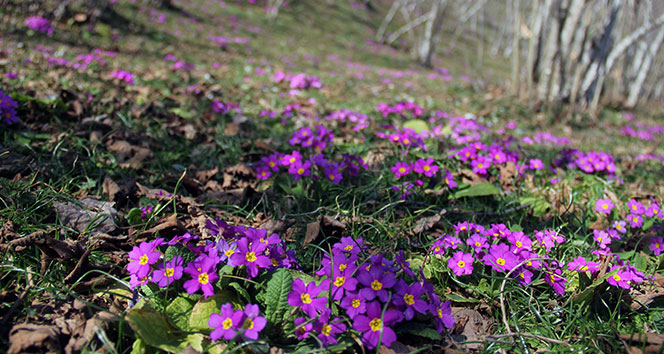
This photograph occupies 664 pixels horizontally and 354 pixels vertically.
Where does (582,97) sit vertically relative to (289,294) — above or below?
above

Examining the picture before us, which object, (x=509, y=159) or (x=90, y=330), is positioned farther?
(x=509, y=159)

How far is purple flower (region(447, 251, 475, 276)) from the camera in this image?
5.23 ft

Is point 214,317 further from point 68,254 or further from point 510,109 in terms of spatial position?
point 510,109

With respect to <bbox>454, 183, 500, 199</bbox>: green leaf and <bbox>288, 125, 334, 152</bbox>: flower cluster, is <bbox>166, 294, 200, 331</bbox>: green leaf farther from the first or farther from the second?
<bbox>454, 183, 500, 199</bbox>: green leaf

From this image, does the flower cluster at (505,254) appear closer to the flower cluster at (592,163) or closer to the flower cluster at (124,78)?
the flower cluster at (592,163)

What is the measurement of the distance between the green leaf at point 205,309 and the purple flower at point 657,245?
221 centimetres

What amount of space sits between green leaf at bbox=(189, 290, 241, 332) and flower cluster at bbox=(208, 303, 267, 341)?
0.10 metres

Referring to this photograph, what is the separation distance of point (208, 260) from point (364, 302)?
1.90 feet

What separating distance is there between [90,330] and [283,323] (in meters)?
0.63

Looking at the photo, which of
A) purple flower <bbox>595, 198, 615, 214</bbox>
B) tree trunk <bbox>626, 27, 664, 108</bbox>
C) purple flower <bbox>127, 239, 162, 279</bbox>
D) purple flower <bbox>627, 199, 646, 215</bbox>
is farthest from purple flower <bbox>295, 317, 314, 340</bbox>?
tree trunk <bbox>626, 27, 664, 108</bbox>

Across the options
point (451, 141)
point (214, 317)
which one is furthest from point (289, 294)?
point (451, 141)

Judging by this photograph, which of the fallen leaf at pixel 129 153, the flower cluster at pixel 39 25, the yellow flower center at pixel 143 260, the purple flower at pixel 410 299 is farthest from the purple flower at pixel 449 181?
the flower cluster at pixel 39 25

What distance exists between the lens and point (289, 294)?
1266 millimetres

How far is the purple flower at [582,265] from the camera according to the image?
5.36 feet
